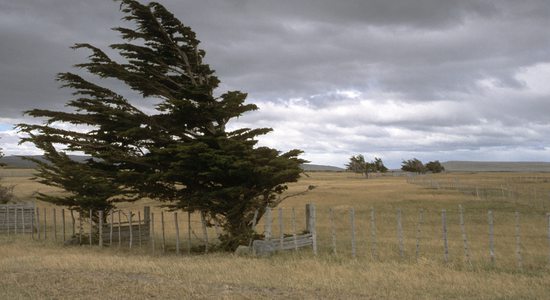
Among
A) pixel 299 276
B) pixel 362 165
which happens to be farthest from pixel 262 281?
pixel 362 165

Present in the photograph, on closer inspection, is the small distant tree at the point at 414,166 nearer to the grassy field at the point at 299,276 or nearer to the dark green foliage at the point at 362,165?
the dark green foliage at the point at 362,165

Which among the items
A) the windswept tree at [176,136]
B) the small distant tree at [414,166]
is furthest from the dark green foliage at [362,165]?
the windswept tree at [176,136]

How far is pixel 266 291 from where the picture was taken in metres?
10.9

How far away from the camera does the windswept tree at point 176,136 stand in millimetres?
20078

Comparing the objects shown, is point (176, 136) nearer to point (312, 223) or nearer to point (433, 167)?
point (312, 223)

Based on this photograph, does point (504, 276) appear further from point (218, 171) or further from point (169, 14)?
point (169, 14)

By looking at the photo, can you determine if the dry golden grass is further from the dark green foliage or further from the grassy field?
the dark green foliage

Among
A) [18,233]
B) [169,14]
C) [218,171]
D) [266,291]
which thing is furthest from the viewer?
[18,233]

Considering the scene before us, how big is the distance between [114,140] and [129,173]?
3585 millimetres

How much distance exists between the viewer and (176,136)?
21984mm

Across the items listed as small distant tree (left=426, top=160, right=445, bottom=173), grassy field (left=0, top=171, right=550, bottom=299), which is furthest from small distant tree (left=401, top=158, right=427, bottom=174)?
grassy field (left=0, top=171, right=550, bottom=299)

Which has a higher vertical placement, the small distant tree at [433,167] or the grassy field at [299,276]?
the small distant tree at [433,167]

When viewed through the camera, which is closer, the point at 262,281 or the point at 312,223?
the point at 262,281

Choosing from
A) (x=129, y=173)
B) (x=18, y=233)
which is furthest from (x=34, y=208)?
(x=129, y=173)
